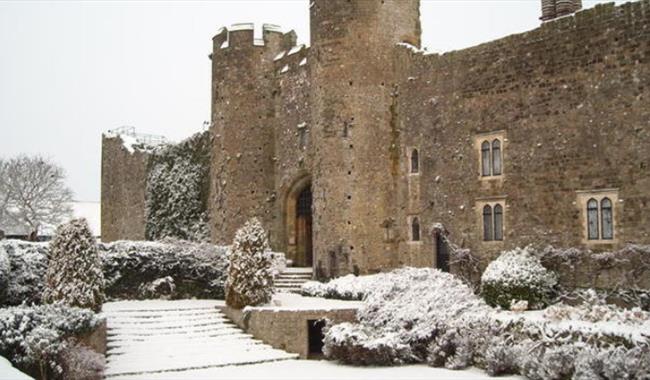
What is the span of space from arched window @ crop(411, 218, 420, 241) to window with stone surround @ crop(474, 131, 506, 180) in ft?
9.28

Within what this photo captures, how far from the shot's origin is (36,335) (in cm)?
1302

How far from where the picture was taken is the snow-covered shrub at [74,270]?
16.6 m

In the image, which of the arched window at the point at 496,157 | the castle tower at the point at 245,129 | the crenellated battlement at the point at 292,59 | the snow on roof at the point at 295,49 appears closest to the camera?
the arched window at the point at 496,157

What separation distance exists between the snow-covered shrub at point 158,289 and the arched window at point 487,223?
30.0ft

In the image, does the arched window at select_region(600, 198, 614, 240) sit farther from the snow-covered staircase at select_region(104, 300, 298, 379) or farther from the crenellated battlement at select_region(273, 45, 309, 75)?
the crenellated battlement at select_region(273, 45, 309, 75)

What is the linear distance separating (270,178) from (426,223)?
791 cm

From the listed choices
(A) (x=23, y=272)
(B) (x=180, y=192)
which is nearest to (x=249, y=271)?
(A) (x=23, y=272)

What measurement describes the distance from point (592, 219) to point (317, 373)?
25.9 feet

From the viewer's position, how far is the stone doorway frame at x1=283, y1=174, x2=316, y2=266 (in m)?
27.2

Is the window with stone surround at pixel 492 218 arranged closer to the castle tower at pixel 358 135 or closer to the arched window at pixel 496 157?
the arched window at pixel 496 157

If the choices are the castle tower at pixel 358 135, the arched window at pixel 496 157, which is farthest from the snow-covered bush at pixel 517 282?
the castle tower at pixel 358 135

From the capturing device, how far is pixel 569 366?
13.5 m

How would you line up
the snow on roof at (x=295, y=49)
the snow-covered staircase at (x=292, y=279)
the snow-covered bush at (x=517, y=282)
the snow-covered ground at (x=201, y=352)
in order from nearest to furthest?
the snow-covered ground at (x=201, y=352) < the snow-covered bush at (x=517, y=282) < the snow-covered staircase at (x=292, y=279) < the snow on roof at (x=295, y=49)

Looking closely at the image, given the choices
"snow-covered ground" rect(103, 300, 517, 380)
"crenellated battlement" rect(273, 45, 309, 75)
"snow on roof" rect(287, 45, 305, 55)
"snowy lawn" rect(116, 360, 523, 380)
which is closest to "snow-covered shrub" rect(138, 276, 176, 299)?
"snow-covered ground" rect(103, 300, 517, 380)
